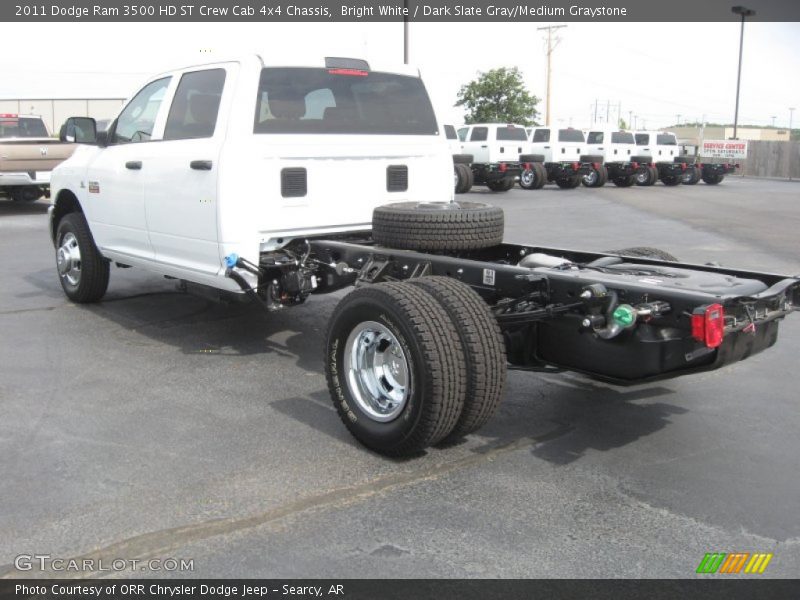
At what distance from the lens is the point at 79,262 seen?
26.1ft

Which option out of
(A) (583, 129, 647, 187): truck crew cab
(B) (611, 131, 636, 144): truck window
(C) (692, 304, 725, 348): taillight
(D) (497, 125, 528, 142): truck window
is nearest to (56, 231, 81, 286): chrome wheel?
(C) (692, 304, 725, 348): taillight

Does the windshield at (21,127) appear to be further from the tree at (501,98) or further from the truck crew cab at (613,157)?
the tree at (501,98)

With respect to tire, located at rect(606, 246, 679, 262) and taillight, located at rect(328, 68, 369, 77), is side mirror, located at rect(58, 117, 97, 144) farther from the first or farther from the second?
tire, located at rect(606, 246, 679, 262)

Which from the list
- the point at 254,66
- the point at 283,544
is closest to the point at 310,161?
the point at 254,66

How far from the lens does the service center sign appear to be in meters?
39.5

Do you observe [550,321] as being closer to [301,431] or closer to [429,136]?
[301,431]

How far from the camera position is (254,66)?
5.81 metres

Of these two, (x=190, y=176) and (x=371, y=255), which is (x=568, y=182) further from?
(x=371, y=255)

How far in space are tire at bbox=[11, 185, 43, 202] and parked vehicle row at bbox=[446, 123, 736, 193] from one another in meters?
11.7

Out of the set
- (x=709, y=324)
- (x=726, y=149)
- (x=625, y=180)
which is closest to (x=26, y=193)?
(x=709, y=324)

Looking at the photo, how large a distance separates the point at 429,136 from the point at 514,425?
293cm

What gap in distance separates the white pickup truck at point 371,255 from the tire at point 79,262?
0.02 meters

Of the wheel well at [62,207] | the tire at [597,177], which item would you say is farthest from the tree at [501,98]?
the wheel well at [62,207]
